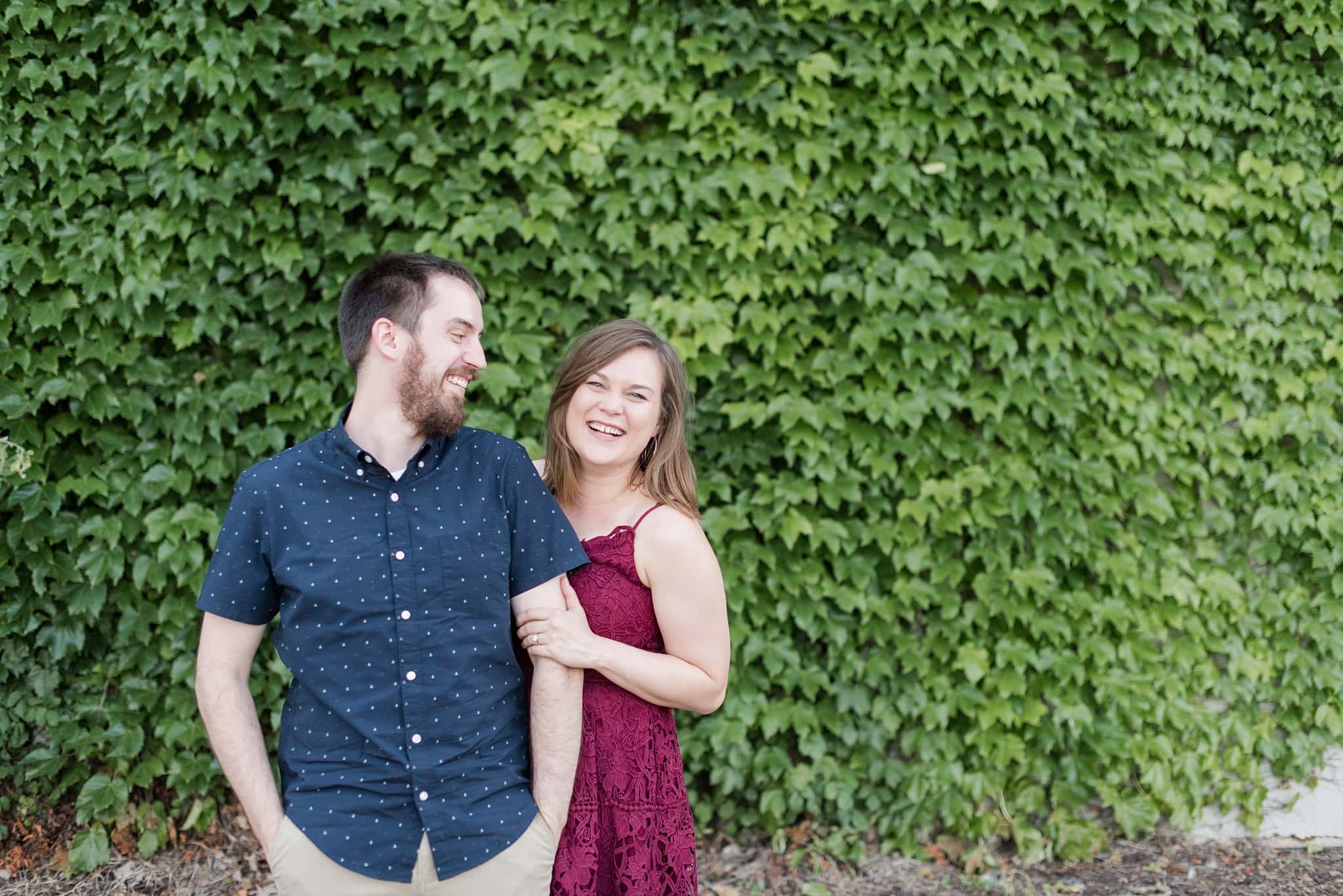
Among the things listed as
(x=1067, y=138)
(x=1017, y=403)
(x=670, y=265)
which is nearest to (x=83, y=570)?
(x=670, y=265)

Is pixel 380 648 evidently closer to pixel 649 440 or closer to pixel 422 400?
pixel 422 400

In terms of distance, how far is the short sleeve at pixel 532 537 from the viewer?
2004 millimetres

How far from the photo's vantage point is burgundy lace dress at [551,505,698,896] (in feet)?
6.81

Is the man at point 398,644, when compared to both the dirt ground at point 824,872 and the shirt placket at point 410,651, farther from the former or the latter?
the dirt ground at point 824,872

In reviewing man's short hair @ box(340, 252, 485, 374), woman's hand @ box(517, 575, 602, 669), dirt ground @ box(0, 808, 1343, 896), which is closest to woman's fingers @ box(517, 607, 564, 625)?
woman's hand @ box(517, 575, 602, 669)

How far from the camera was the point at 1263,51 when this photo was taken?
3.86m

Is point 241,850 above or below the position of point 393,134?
below

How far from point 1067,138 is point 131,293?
3489mm

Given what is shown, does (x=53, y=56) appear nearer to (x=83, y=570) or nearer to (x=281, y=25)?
(x=281, y=25)

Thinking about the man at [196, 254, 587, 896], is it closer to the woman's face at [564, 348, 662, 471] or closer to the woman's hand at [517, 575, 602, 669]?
the woman's hand at [517, 575, 602, 669]

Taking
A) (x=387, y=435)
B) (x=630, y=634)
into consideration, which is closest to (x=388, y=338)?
(x=387, y=435)

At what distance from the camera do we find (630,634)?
216cm

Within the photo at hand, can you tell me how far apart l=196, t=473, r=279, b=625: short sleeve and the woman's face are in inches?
27.3

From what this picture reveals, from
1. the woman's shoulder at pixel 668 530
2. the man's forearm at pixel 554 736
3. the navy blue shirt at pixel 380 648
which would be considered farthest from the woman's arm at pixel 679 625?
the navy blue shirt at pixel 380 648
